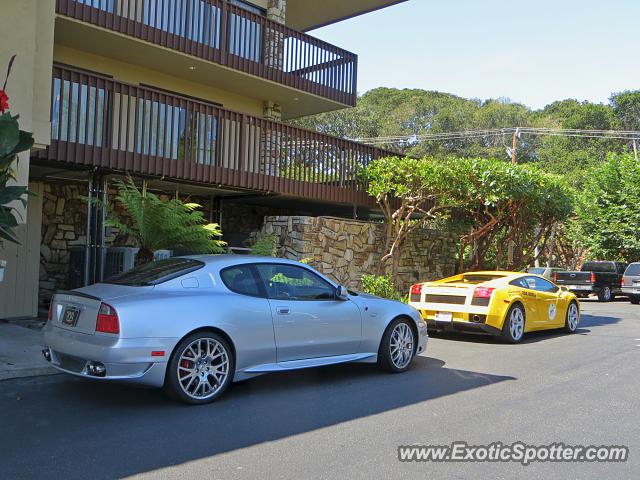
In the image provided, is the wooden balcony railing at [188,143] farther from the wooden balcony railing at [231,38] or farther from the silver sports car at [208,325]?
the silver sports car at [208,325]

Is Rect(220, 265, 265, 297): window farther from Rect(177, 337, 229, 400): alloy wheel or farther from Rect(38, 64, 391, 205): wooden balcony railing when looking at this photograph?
Rect(38, 64, 391, 205): wooden balcony railing

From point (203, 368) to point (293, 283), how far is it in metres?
1.56

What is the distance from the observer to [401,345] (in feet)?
26.3

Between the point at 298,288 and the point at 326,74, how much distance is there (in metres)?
9.68


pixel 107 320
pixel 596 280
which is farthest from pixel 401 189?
pixel 596 280

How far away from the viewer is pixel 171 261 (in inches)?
282

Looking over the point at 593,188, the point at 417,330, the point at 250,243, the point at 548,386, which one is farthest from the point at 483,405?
the point at 593,188

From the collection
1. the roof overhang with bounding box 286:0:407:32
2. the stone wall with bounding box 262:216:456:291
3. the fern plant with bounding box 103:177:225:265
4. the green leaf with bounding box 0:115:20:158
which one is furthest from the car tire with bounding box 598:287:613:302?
the green leaf with bounding box 0:115:20:158

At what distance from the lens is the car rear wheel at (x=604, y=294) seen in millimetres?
25672

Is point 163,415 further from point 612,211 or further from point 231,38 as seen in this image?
point 612,211

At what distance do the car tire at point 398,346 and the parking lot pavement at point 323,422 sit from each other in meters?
0.16

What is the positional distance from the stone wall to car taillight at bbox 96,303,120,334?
→ 6.97m

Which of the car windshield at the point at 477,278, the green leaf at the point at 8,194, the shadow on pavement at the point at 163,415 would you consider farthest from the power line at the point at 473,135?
the green leaf at the point at 8,194

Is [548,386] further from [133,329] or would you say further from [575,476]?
[133,329]
